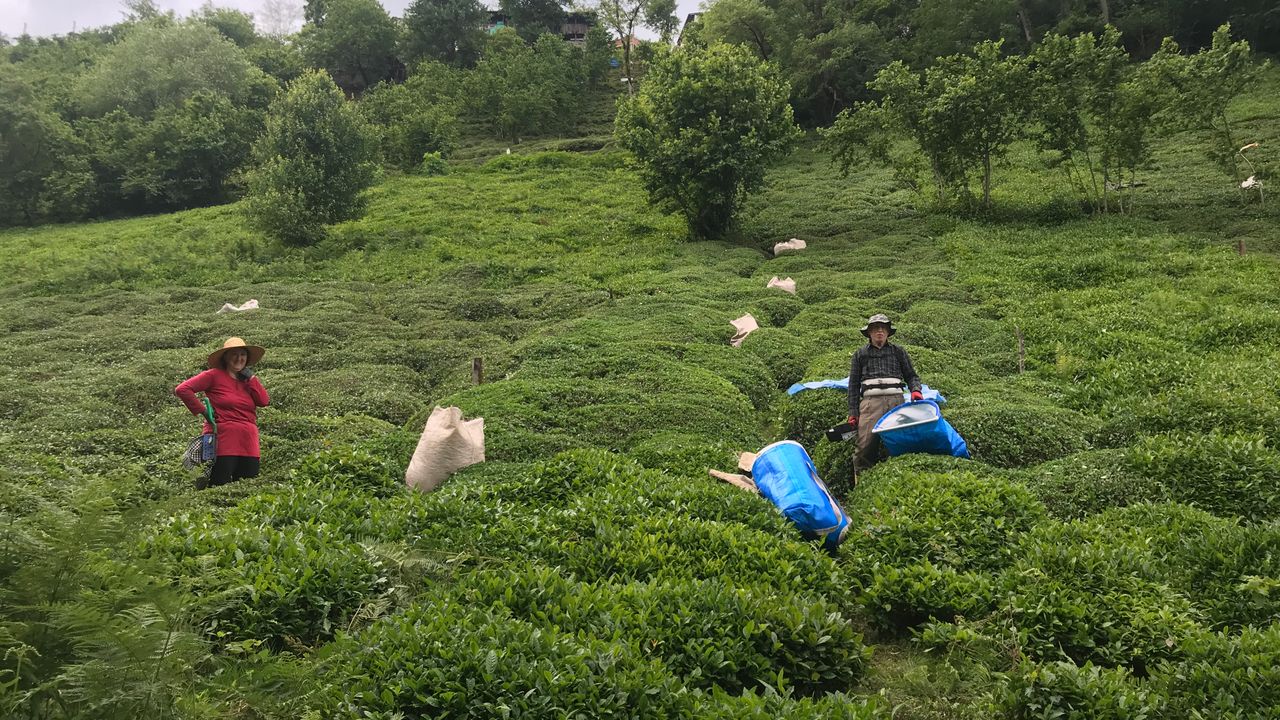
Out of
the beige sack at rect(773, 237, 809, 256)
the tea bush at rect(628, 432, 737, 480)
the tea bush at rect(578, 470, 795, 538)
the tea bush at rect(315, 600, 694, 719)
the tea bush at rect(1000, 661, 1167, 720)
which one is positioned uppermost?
the beige sack at rect(773, 237, 809, 256)

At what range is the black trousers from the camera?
357 inches

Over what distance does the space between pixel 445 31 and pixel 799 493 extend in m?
81.3

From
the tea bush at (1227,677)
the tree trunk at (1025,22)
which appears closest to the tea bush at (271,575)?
the tea bush at (1227,677)

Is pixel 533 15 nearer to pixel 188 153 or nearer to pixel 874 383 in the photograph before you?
pixel 188 153

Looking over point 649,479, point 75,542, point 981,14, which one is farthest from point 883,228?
point 981,14

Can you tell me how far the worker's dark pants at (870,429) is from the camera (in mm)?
9648

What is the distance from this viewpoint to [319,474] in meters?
8.30

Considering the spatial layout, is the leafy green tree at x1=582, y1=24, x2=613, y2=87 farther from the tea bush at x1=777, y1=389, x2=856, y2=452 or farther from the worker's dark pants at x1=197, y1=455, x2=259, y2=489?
the worker's dark pants at x1=197, y1=455, x2=259, y2=489

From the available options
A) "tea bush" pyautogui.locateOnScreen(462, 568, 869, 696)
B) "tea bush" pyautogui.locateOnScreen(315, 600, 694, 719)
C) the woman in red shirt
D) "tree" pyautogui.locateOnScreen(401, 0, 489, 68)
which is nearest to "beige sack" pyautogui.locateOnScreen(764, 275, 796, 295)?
the woman in red shirt

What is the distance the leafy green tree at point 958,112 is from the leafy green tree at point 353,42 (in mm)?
63219

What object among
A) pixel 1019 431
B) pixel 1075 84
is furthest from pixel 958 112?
pixel 1019 431

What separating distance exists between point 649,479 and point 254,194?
30.4 m

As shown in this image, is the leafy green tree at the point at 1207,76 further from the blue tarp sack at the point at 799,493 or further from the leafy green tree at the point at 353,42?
the leafy green tree at the point at 353,42

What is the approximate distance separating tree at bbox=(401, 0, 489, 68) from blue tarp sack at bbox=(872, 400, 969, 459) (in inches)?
3045
